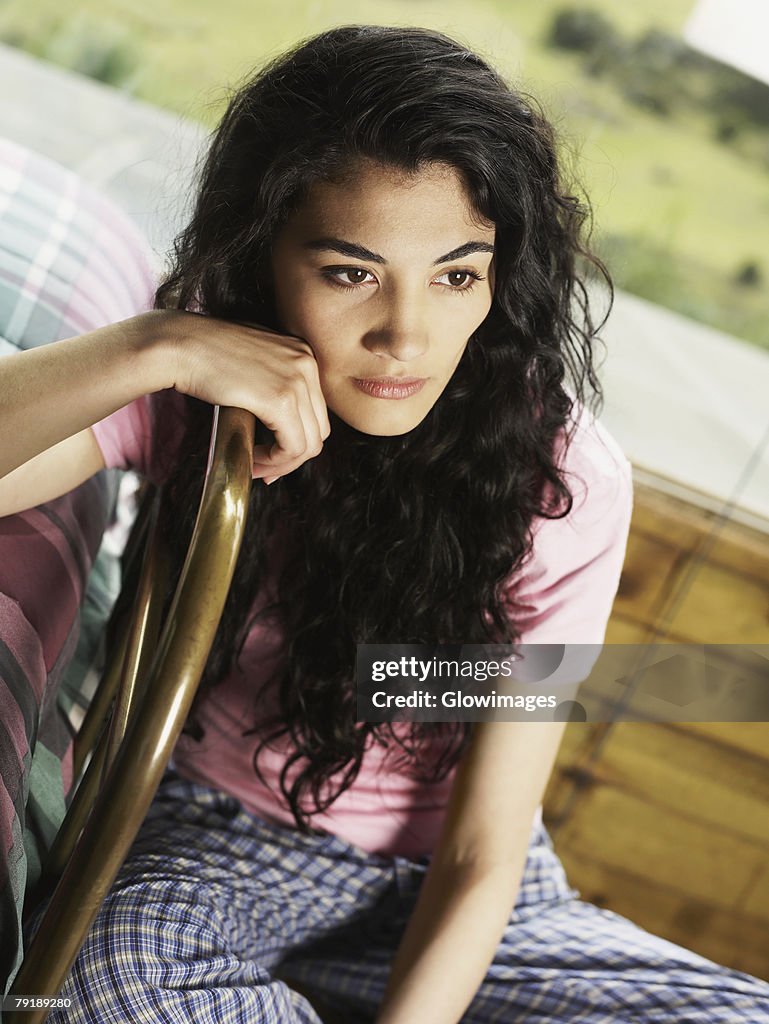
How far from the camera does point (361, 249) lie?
2.60 feet

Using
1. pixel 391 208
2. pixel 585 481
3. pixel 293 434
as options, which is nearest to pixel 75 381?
pixel 293 434

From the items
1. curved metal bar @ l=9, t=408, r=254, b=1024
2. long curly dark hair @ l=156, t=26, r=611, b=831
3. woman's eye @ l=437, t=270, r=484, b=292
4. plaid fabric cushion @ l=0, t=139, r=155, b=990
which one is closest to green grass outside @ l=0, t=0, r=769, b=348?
plaid fabric cushion @ l=0, t=139, r=155, b=990

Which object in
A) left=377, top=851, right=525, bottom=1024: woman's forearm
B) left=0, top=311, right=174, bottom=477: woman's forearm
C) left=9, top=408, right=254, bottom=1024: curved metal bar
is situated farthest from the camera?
left=377, top=851, right=525, bottom=1024: woman's forearm

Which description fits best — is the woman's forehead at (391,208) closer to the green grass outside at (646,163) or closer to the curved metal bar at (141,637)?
the curved metal bar at (141,637)

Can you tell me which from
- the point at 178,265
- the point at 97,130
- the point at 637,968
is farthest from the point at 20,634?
the point at 97,130

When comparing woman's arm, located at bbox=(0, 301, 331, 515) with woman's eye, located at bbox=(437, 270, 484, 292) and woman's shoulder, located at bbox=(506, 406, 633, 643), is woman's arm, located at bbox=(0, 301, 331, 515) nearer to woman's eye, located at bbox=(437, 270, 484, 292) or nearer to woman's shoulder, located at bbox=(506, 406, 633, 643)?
woman's eye, located at bbox=(437, 270, 484, 292)

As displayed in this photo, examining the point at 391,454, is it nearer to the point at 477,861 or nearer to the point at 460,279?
the point at 460,279

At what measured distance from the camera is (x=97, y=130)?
1815 mm

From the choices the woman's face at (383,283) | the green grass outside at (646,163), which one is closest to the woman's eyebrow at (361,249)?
the woman's face at (383,283)

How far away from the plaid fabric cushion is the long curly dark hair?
0.39 ft

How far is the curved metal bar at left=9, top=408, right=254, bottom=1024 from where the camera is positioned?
1.62 ft

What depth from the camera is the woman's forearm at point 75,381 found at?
0.78 metres

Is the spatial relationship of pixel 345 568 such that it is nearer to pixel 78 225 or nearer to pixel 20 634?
pixel 20 634

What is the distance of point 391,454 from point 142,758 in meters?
0.54
